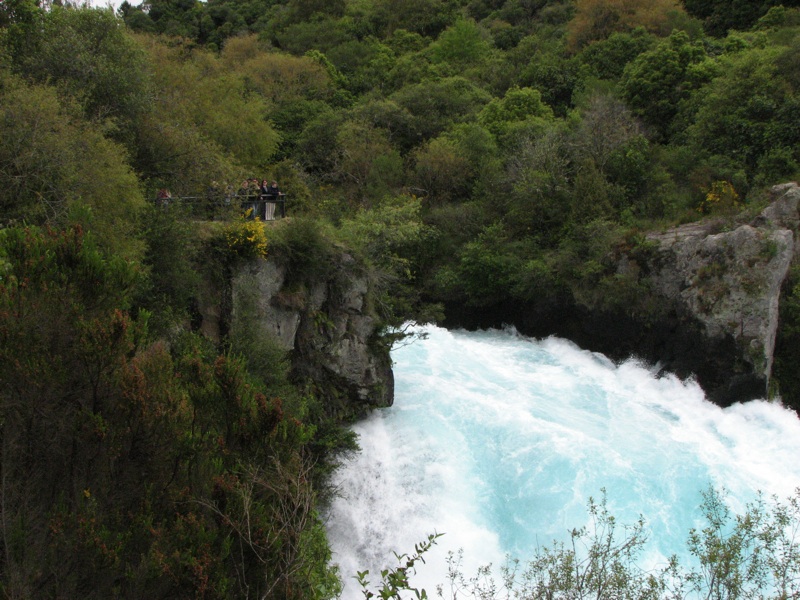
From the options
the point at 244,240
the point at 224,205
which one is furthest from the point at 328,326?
the point at 224,205

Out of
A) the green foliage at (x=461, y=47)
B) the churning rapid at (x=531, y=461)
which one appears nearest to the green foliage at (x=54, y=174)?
the churning rapid at (x=531, y=461)

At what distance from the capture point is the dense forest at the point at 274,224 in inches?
267

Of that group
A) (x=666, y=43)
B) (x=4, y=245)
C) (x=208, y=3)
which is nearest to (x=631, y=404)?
(x=4, y=245)

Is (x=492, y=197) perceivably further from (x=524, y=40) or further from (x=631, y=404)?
(x=524, y=40)

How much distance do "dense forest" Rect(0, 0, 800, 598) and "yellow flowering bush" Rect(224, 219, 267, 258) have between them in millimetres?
55

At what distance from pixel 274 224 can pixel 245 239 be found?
1692 mm

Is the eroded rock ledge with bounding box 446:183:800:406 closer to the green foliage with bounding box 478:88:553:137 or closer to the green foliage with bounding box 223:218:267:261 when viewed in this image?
the green foliage with bounding box 478:88:553:137

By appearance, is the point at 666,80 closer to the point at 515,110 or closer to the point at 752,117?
the point at 752,117

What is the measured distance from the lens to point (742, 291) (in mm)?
18047

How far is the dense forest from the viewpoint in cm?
679

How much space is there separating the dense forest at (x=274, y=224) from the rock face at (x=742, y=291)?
122cm

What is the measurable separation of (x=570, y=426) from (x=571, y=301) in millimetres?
8012

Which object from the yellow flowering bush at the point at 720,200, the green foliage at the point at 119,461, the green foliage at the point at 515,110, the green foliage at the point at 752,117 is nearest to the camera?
the green foliage at the point at 119,461

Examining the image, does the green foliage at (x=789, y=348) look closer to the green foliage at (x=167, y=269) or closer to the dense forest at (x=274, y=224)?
the dense forest at (x=274, y=224)
